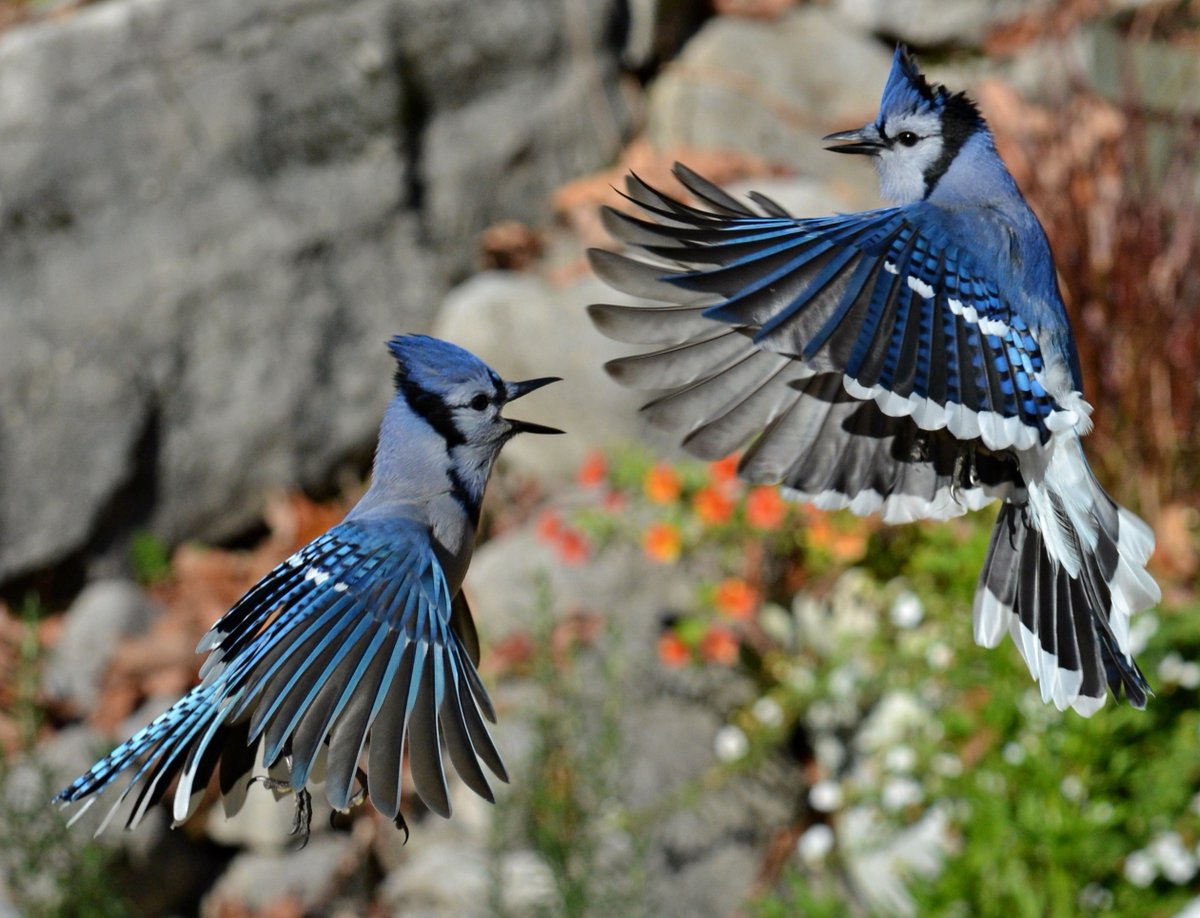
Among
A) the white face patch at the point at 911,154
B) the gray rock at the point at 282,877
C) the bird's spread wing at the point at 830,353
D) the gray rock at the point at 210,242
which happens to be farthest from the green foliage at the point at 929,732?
the white face patch at the point at 911,154

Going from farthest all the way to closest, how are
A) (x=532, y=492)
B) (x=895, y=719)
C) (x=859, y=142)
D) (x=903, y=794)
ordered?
1. (x=532, y=492)
2. (x=895, y=719)
3. (x=903, y=794)
4. (x=859, y=142)

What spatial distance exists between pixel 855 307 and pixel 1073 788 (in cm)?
200

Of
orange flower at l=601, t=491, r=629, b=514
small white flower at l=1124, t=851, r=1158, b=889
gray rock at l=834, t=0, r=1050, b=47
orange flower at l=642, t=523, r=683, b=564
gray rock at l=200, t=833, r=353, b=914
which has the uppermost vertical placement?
gray rock at l=834, t=0, r=1050, b=47

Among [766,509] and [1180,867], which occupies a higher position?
[766,509]

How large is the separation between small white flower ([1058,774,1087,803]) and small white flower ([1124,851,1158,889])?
0.17m

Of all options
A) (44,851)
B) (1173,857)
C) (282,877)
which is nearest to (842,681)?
(1173,857)

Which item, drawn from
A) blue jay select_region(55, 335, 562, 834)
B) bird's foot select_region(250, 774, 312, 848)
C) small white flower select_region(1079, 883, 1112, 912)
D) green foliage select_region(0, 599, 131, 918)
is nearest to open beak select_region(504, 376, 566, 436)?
blue jay select_region(55, 335, 562, 834)

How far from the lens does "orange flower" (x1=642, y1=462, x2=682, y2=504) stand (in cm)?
409

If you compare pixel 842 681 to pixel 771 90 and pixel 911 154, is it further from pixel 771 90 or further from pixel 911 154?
pixel 771 90

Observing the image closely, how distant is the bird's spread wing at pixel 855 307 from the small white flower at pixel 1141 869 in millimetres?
1790

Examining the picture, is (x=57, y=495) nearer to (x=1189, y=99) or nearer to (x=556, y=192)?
(x=556, y=192)

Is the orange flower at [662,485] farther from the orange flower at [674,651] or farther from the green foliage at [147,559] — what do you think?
the green foliage at [147,559]

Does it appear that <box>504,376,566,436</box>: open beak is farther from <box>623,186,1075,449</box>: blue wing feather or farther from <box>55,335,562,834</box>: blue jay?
<box>623,186,1075,449</box>: blue wing feather

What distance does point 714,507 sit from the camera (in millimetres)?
3984
